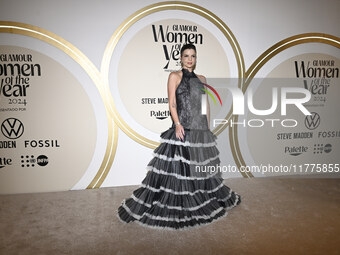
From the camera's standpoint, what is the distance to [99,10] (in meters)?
3.31

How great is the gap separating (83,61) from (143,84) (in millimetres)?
752

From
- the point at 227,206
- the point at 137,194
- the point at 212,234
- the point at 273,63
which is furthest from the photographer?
the point at 273,63

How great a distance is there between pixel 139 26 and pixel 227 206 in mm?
2301

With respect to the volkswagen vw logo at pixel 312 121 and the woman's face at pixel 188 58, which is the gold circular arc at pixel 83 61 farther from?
the volkswagen vw logo at pixel 312 121

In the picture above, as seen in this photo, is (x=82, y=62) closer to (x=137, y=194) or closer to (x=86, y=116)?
(x=86, y=116)

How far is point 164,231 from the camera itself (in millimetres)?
2625

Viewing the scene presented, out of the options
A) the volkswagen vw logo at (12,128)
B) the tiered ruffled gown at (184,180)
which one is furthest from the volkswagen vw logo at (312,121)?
the volkswagen vw logo at (12,128)

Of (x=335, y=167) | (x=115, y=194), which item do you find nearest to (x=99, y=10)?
(x=115, y=194)

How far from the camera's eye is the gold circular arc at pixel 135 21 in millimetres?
3371

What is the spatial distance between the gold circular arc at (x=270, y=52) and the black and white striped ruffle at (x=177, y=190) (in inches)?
42.4

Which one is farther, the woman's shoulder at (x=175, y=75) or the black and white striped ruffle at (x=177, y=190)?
the woman's shoulder at (x=175, y=75)

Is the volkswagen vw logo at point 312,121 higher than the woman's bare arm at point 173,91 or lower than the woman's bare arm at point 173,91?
lower

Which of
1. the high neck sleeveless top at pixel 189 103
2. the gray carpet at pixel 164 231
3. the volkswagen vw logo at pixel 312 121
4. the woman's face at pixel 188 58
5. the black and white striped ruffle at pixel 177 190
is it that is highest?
the woman's face at pixel 188 58

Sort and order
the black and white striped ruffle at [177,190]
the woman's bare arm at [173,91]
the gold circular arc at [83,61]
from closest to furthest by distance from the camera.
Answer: the black and white striped ruffle at [177,190] < the woman's bare arm at [173,91] < the gold circular arc at [83,61]
